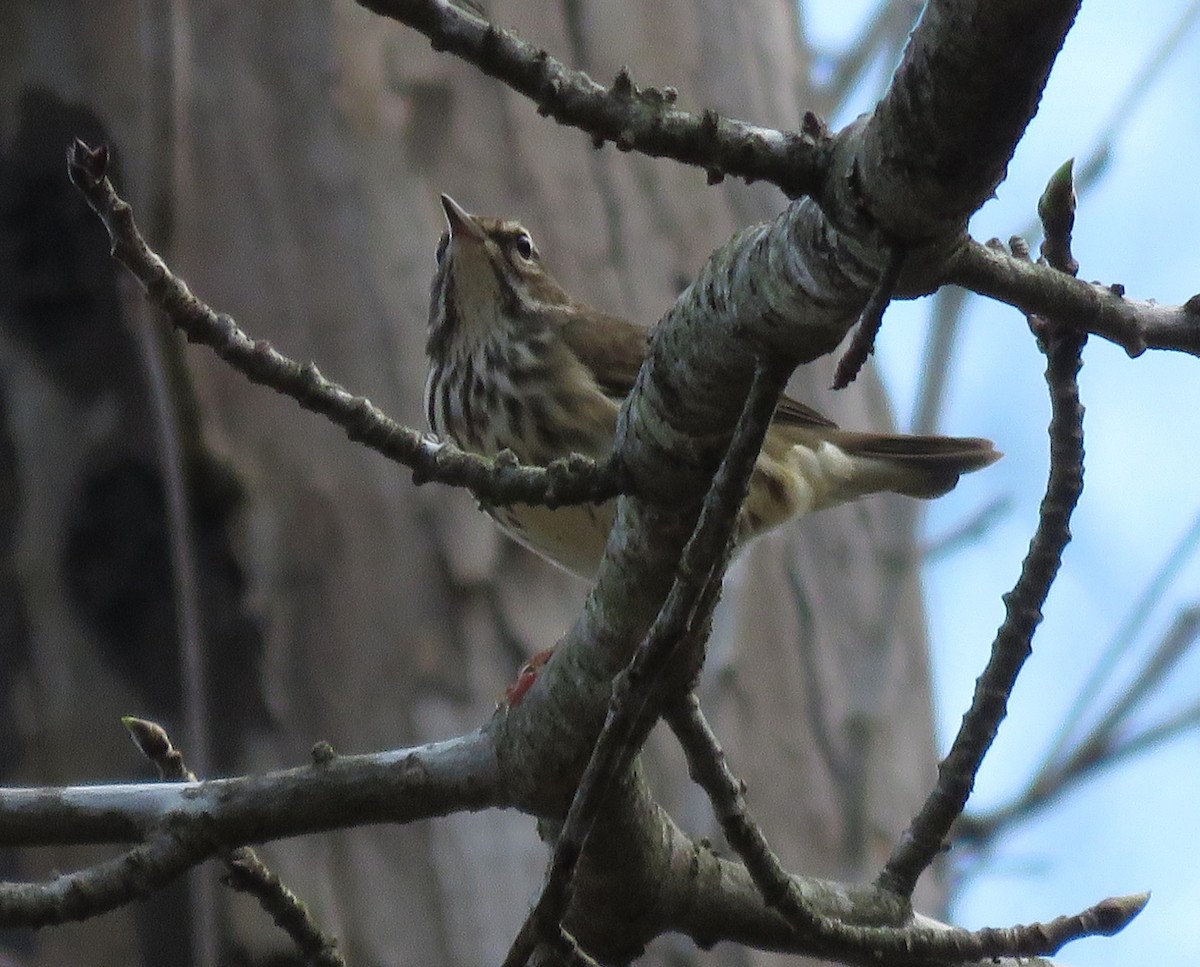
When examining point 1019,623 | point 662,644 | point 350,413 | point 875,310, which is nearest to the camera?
point 875,310

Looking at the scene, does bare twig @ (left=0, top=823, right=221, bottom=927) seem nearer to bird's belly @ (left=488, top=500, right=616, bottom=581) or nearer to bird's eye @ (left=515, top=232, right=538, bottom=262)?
bird's belly @ (left=488, top=500, right=616, bottom=581)

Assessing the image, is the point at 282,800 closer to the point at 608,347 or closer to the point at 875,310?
the point at 875,310

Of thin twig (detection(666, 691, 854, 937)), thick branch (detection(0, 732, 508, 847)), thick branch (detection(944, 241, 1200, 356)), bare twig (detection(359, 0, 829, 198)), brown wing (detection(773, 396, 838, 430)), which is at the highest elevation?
brown wing (detection(773, 396, 838, 430))

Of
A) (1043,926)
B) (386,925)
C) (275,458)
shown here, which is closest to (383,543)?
(275,458)

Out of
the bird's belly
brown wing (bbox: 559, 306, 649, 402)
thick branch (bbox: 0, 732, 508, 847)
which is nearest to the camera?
thick branch (bbox: 0, 732, 508, 847)

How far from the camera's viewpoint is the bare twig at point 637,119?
1592 mm

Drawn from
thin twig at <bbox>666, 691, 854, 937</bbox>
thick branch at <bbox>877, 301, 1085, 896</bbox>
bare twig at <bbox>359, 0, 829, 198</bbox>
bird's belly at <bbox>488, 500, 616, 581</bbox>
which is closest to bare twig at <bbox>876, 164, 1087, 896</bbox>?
thick branch at <bbox>877, 301, 1085, 896</bbox>

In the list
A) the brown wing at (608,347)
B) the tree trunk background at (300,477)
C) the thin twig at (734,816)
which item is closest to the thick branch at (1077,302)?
the thin twig at (734,816)

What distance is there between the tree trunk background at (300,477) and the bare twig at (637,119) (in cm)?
252

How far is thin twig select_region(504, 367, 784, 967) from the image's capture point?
70.2 inches

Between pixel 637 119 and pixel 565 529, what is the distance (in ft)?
6.64

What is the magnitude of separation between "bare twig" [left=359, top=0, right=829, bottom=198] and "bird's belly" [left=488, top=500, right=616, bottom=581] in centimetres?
188

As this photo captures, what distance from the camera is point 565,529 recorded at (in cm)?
359

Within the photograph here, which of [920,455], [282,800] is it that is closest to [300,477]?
[920,455]
